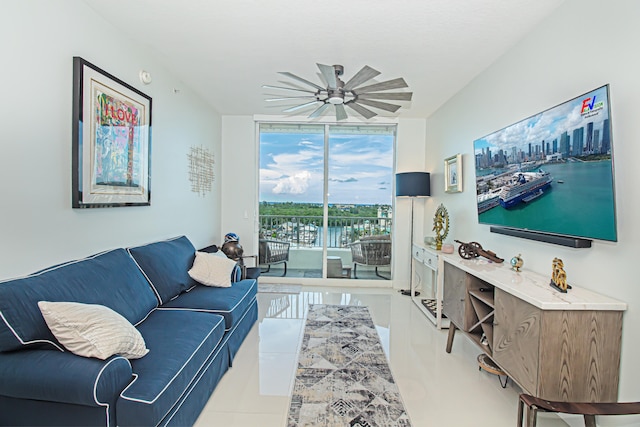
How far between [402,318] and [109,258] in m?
3.01

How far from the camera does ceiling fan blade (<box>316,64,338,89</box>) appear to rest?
7.74ft

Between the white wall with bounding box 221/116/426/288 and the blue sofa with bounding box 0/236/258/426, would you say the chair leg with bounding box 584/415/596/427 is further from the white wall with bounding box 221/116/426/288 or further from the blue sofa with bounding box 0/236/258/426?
the white wall with bounding box 221/116/426/288

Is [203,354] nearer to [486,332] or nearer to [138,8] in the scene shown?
[486,332]

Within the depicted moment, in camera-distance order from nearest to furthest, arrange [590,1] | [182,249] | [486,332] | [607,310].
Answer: [607,310]
[590,1]
[486,332]
[182,249]

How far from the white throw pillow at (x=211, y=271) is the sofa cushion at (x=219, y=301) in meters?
0.07

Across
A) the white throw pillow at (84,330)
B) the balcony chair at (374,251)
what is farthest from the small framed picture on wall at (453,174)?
the white throw pillow at (84,330)

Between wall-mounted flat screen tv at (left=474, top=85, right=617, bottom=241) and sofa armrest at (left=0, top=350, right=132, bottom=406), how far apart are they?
8.14 ft

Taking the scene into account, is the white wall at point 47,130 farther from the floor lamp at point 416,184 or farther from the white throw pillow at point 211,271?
the floor lamp at point 416,184

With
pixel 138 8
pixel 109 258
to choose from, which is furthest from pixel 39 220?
pixel 138 8

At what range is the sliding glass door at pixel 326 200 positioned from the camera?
522 centimetres

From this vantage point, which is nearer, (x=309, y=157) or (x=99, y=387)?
(x=99, y=387)

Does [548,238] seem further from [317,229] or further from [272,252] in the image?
[272,252]

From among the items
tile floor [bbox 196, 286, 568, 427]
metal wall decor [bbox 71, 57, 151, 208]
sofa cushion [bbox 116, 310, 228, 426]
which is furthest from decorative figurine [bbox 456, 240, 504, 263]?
metal wall decor [bbox 71, 57, 151, 208]

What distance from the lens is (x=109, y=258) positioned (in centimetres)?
226
